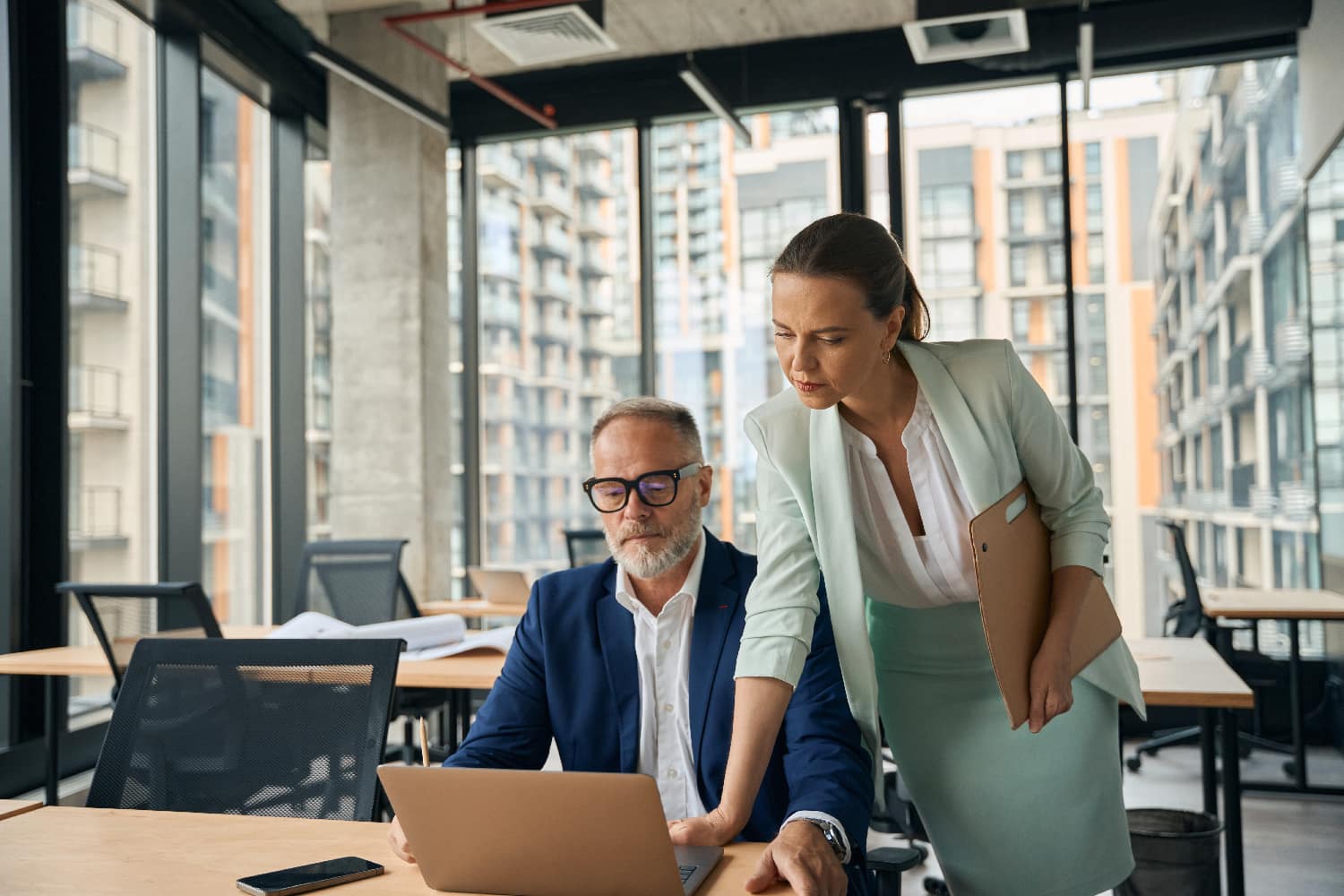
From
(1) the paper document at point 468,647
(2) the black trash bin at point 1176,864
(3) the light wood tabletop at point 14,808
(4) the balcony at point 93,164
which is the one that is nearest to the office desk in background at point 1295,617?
(2) the black trash bin at point 1176,864

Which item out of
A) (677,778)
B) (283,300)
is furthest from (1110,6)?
(677,778)

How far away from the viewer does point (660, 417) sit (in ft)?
6.26

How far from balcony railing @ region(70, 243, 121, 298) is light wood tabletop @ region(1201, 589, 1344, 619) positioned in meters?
4.70

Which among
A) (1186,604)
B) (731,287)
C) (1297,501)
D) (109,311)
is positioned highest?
(731,287)

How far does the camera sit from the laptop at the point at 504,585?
16.0 feet

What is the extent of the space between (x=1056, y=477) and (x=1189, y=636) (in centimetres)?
398

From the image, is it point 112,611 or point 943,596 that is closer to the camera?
point 943,596

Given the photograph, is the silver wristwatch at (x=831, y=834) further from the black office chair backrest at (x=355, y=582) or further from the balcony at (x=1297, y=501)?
the balcony at (x=1297, y=501)

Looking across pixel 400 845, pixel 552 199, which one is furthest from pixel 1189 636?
pixel 400 845

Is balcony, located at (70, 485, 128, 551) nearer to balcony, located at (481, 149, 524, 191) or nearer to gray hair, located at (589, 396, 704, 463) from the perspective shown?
balcony, located at (481, 149, 524, 191)

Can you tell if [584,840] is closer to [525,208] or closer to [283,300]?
[283,300]

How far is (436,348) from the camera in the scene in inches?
248

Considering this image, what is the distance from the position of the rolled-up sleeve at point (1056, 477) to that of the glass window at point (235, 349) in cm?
448

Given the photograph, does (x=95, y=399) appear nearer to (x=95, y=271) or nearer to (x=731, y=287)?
(x=95, y=271)
